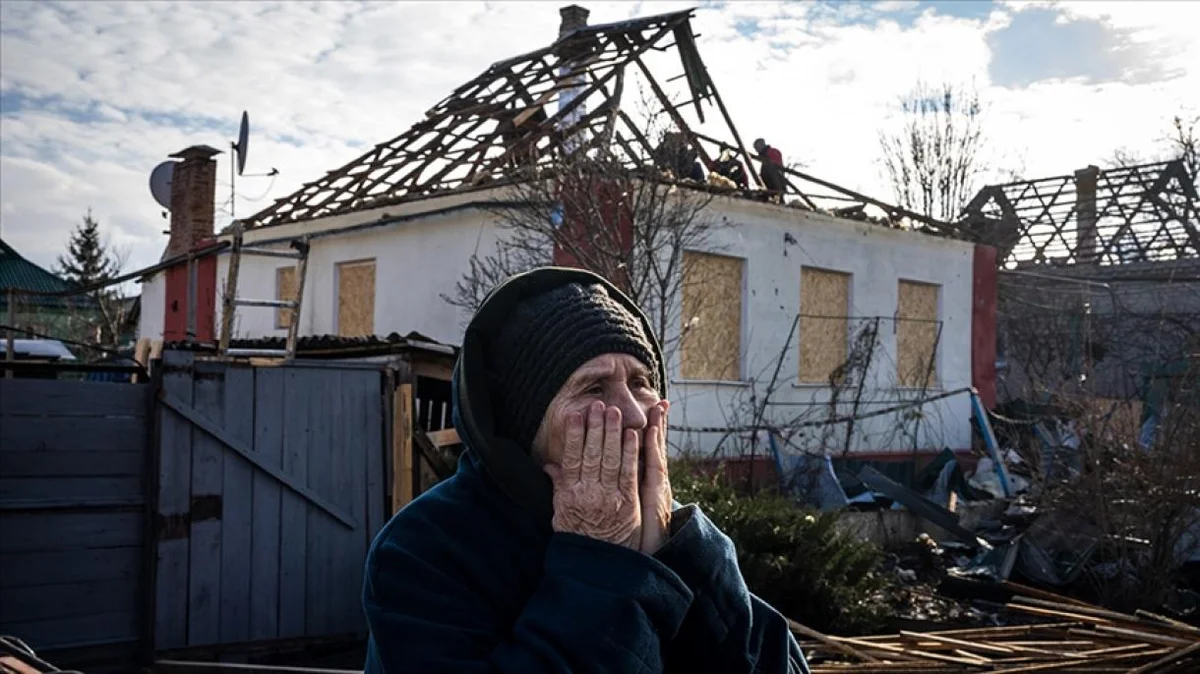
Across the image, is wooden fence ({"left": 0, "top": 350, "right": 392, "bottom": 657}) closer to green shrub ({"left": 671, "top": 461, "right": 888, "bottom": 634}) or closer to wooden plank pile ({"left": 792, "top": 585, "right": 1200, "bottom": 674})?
green shrub ({"left": 671, "top": 461, "right": 888, "bottom": 634})

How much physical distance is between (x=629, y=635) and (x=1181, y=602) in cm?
833

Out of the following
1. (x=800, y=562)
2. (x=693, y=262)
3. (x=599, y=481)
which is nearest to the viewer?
(x=599, y=481)

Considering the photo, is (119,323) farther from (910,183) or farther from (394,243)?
(910,183)

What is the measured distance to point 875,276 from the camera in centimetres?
1627

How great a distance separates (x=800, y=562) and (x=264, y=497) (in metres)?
4.09

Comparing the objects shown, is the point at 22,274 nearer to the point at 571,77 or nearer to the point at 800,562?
the point at 571,77

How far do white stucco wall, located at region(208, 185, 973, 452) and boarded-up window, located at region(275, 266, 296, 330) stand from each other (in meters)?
0.13

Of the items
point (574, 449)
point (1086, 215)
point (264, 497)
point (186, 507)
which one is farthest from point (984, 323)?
point (574, 449)

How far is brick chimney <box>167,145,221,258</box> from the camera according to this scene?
2045cm

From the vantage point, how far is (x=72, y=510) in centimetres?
774

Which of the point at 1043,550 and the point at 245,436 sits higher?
the point at 245,436

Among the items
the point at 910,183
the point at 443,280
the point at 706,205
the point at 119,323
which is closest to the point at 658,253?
the point at 706,205

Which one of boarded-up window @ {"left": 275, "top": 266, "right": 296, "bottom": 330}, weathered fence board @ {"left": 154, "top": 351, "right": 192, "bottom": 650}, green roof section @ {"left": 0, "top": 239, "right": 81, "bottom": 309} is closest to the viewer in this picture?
weathered fence board @ {"left": 154, "top": 351, "right": 192, "bottom": 650}

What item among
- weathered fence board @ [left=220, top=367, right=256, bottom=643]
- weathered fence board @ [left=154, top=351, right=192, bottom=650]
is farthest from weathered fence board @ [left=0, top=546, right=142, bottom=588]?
weathered fence board @ [left=220, top=367, right=256, bottom=643]
